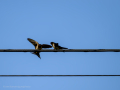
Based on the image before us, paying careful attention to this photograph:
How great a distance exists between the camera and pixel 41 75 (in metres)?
5.44

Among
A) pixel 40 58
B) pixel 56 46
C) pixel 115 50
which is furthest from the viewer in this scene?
pixel 40 58

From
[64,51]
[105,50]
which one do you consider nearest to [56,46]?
[64,51]

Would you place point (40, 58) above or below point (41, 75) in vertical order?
above

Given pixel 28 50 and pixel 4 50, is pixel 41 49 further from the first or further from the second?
pixel 4 50

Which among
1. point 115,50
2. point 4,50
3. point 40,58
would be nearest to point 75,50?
point 115,50

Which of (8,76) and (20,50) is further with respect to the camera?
(8,76)

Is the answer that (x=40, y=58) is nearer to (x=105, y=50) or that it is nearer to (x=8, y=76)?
(x=8, y=76)

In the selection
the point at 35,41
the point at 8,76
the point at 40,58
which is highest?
the point at 35,41

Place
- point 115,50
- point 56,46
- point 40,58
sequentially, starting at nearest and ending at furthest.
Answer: point 115,50 → point 56,46 → point 40,58

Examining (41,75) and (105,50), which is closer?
(105,50)

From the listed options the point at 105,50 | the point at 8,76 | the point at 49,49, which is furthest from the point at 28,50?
the point at 105,50

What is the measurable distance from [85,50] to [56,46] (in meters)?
1.06

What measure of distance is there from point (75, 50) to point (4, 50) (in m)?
2.19

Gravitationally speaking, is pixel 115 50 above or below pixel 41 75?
above
